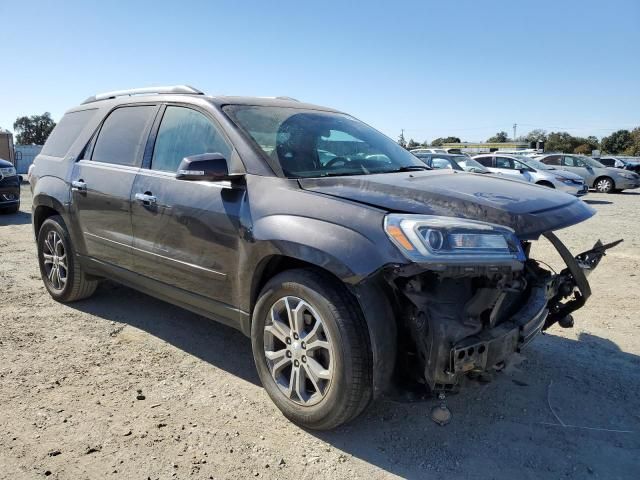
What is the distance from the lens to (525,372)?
359 centimetres

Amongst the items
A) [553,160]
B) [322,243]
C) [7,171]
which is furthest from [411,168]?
[553,160]

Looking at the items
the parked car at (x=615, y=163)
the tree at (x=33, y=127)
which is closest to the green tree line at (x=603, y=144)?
the parked car at (x=615, y=163)

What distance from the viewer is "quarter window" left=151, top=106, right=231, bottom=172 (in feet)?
11.2

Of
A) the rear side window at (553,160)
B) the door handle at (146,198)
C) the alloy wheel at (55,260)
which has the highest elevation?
the door handle at (146,198)

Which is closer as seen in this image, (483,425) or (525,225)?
(525,225)

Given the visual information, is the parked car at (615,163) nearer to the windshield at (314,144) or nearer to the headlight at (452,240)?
the windshield at (314,144)

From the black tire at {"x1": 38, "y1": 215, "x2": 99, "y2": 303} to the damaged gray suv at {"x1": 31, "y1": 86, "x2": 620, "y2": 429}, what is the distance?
21.2 inches

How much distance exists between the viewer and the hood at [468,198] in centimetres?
255

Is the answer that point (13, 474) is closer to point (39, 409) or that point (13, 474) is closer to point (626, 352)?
point (39, 409)

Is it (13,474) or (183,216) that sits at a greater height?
(183,216)

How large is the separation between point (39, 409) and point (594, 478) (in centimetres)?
304

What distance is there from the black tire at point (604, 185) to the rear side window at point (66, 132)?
20614 millimetres

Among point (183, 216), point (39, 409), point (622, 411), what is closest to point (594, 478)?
point (622, 411)

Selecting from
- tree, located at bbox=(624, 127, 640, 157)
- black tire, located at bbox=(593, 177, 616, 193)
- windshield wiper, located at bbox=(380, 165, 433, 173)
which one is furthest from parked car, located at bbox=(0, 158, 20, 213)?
tree, located at bbox=(624, 127, 640, 157)
